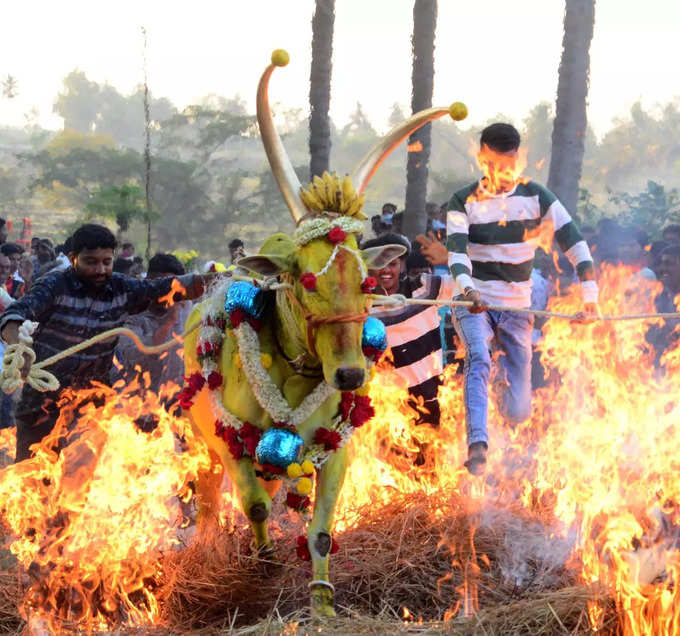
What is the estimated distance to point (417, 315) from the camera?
23.7 ft

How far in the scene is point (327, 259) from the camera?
4.23m

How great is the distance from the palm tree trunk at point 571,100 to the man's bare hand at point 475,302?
6.81 meters

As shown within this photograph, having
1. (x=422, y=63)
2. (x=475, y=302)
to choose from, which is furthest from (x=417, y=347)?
(x=422, y=63)

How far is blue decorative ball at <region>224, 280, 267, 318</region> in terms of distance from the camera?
4816 millimetres

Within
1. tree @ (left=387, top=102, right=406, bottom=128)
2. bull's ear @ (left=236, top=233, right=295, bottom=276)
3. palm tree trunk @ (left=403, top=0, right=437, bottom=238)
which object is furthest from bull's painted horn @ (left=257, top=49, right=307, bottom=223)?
tree @ (left=387, top=102, right=406, bottom=128)

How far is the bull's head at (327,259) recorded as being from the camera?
4.13 meters

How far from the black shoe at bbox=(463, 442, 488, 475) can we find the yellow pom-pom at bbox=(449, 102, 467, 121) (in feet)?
7.76

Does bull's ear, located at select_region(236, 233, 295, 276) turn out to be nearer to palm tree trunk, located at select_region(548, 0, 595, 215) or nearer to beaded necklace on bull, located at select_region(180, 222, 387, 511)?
beaded necklace on bull, located at select_region(180, 222, 387, 511)

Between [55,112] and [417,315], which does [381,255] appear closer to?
[417,315]

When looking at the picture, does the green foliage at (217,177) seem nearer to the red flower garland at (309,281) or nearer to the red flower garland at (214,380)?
the red flower garland at (214,380)

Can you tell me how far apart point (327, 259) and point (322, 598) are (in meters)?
1.68

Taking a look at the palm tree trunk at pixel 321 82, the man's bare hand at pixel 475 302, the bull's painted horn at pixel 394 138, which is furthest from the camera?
the palm tree trunk at pixel 321 82

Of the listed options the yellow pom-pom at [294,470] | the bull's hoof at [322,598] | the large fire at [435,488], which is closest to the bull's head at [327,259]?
the yellow pom-pom at [294,470]

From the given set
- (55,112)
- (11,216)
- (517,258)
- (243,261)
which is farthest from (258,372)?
(55,112)
